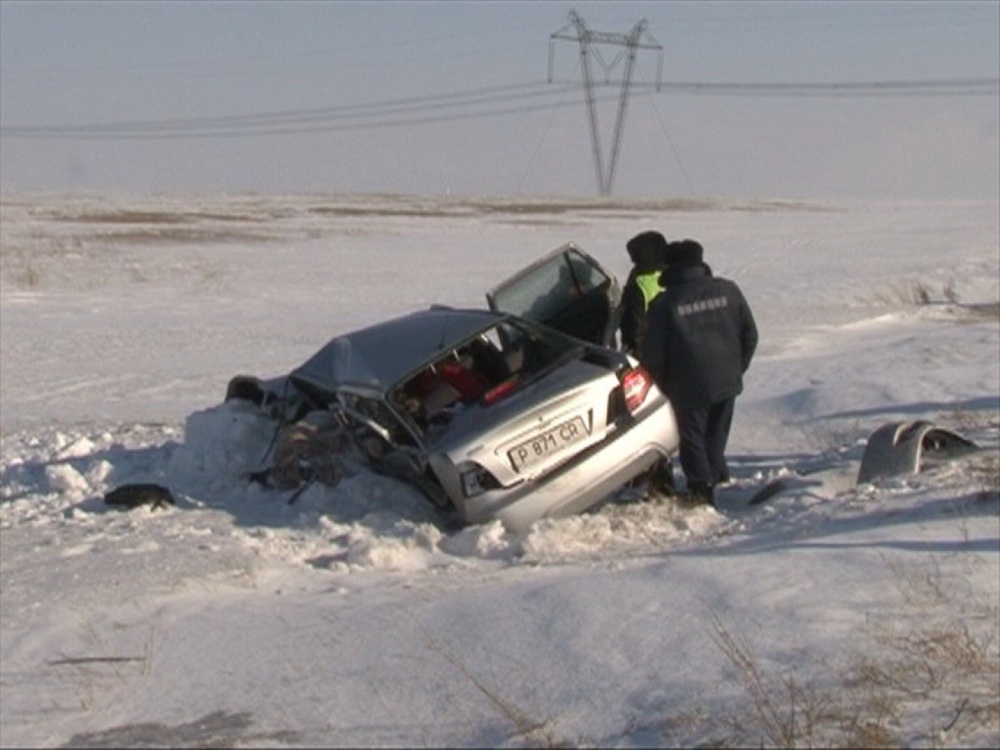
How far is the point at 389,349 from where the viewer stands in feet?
32.5

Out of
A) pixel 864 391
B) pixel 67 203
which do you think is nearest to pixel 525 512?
pixel 864 391

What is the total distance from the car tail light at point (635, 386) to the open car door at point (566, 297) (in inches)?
53.4

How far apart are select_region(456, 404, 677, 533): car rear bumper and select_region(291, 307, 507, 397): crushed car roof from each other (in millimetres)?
1077

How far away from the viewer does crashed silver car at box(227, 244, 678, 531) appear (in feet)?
29.0

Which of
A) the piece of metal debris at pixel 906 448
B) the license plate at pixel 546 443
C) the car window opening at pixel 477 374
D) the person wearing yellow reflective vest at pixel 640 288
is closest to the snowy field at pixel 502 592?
the piece of metal debris at pixel 906 448

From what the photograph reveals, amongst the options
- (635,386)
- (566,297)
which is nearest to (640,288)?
(566,297)

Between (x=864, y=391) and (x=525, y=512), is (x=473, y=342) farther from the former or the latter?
(x=864, y=391)

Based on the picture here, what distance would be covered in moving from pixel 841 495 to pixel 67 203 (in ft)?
237

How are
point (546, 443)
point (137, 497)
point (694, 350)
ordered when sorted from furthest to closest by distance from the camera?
point (694, 350) < point (137, 497) < point (546, 443)

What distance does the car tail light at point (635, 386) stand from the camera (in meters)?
9.36

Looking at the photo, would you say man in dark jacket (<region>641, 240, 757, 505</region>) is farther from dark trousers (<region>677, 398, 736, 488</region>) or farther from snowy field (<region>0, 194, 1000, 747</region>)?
snowy field (<region>0, 194, 1000, 747</region>)

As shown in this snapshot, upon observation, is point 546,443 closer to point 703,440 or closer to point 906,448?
point 703,440

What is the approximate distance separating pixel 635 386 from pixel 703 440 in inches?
28.2

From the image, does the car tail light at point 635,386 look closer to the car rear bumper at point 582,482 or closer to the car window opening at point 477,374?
the car rear bumper at point 582,482
